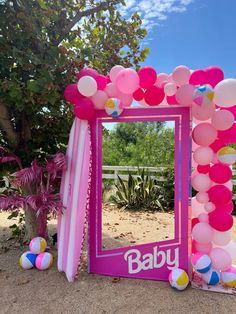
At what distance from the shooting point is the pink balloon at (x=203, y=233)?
3.14 meters

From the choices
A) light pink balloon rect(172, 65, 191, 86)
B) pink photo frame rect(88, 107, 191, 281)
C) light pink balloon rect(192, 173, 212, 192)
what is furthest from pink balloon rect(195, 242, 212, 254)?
light pink balloon rect(172, 65, 191, 86)

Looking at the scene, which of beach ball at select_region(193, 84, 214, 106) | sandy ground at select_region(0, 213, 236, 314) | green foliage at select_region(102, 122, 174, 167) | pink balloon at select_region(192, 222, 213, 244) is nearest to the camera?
sandy ground at select_region(0, 213, 236, 314)

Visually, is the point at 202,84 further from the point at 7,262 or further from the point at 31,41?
the point at 7,262

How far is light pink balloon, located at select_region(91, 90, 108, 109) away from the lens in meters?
3.26

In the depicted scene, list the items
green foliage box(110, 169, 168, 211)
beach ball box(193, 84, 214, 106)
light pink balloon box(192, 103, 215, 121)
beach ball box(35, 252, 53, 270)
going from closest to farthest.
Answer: beach ball box(193, 84, 214, 106), light pink balloon box(192, 103, 215, 121), beach ball box(35, 252, 53, 270), green foliage box(110, 169, 168, 211)

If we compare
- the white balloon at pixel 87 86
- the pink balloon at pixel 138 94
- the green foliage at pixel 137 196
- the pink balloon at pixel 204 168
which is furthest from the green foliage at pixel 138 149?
the white balloon at pixel 87 86

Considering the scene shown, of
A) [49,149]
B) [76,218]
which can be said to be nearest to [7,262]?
[76,218]

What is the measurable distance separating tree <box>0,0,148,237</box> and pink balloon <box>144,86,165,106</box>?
1.10 metres

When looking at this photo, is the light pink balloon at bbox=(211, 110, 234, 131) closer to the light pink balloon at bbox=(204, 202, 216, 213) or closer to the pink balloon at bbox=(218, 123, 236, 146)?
the pink balloon at bbox=(218, 123, 236, 146)

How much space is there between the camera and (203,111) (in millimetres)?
3066

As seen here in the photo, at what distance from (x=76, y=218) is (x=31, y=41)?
233 cm

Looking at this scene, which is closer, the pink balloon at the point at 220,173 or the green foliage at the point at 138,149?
the pink balloon at the point at 220,173

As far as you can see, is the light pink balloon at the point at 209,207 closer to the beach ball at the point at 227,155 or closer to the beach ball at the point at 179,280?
the beach ball at the point at 227,155

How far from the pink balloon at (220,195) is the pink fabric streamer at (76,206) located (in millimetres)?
1398
